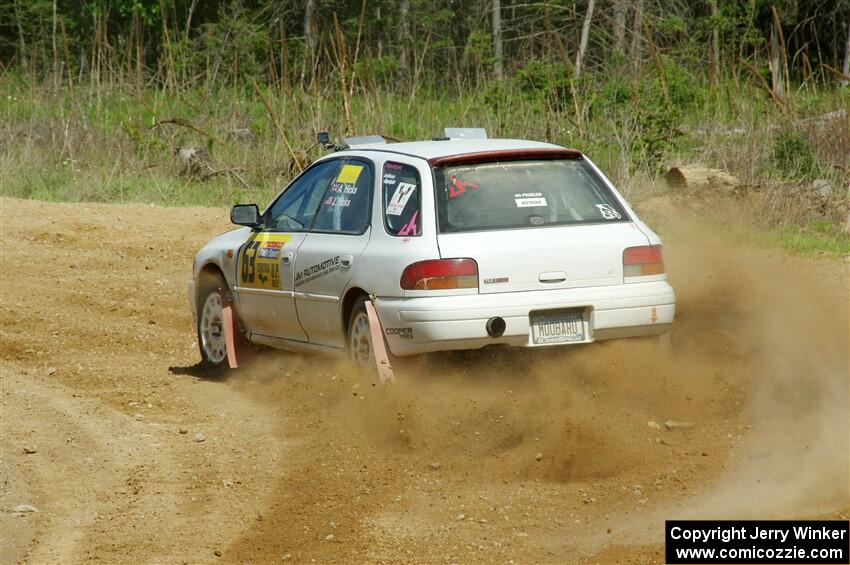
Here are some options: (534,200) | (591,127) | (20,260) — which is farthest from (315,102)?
(534,200)

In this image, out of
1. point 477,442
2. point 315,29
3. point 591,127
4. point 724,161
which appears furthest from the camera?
point 315,29

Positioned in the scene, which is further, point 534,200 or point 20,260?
point 20,260

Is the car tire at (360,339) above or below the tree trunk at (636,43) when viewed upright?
below

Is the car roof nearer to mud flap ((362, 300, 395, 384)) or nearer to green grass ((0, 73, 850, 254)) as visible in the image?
mud flap ((362, 300, 395, 384))

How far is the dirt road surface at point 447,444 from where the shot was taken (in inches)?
231

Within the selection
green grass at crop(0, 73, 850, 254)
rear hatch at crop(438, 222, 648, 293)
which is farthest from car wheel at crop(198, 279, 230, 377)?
green grass at crop(0, 73, 850, 254)

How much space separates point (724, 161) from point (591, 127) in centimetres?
203

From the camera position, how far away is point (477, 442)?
7156 mm

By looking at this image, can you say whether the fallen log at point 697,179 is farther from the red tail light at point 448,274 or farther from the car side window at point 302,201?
the red tail light at point 448,274

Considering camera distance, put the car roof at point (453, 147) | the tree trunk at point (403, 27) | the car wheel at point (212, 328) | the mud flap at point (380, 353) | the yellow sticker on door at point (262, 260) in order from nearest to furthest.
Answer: the mud flap at point (380, 353) < the car roof at point (453, 147) < the yellow sticker on door at point (262, 260) < the car wheel at point (212, 328) < the tree trunk at point (403, 27)

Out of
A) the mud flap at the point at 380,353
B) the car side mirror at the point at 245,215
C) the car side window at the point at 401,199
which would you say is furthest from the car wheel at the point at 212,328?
the mud flap at the point at 380,353

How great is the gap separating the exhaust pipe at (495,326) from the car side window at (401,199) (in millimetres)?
685

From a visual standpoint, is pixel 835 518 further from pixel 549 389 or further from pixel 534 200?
pixel 534 200
